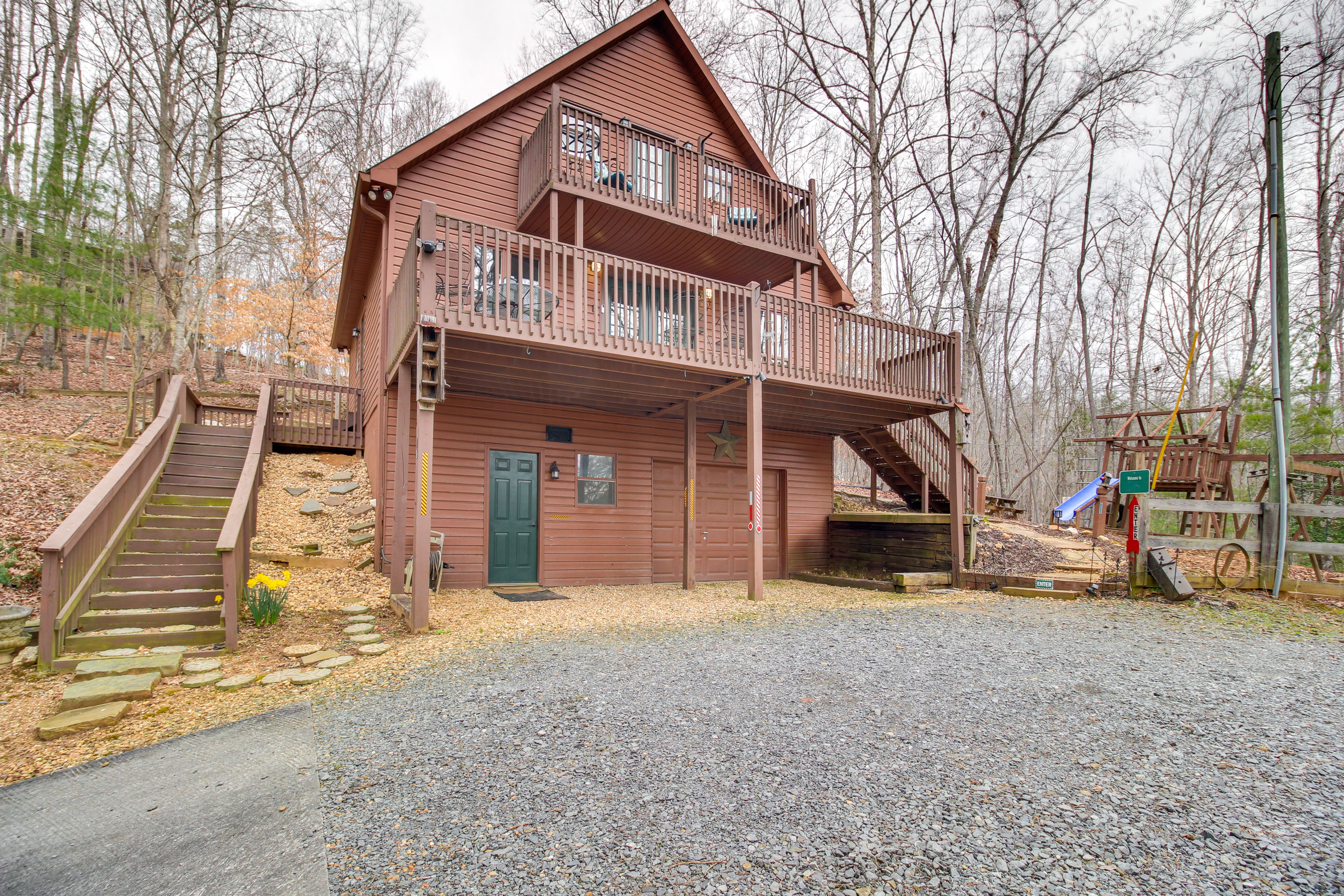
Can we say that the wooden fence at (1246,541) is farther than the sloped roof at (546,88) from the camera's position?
No

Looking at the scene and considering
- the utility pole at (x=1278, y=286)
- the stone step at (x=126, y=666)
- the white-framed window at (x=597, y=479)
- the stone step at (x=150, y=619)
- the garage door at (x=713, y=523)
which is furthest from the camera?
the garage door at (x=713, y=523)

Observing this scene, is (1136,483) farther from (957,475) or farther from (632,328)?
(632,328)

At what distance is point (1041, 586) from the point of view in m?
8.68

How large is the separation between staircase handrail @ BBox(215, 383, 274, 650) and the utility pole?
11.8 meters

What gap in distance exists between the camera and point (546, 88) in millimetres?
10219

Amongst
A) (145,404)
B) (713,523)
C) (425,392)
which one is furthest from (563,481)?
(145,404)

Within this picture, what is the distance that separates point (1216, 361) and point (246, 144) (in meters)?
32.3

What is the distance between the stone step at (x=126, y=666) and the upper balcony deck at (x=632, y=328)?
12.1ft

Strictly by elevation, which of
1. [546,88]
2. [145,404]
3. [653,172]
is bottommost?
[145,404]

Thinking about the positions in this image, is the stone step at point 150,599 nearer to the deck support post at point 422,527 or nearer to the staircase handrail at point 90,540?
the staircase handrail at point 90,540

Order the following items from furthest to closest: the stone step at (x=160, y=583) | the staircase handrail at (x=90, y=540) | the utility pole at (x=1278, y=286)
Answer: the utility pole at (x=1278, y=286) < the stone step at (x=160, y=583) < the staircase handrail at (x=90, y=540)

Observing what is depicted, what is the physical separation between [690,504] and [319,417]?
8.52 m

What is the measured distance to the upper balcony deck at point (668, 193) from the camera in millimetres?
8750

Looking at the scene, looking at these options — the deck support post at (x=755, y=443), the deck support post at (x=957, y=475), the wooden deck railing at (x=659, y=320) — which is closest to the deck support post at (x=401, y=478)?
the wooden deck railing at (x=659, y=320)
